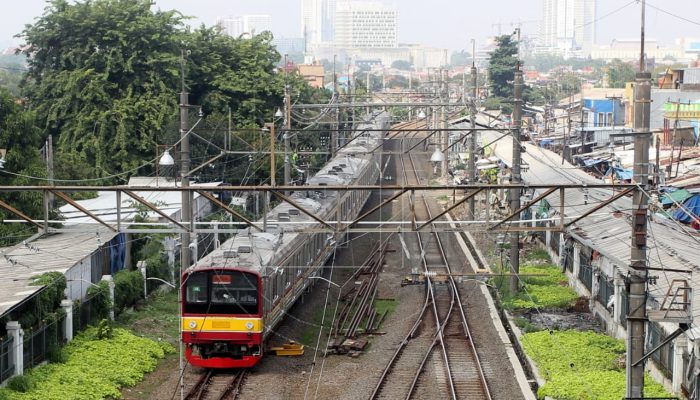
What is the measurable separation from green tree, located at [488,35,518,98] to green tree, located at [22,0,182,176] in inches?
1658

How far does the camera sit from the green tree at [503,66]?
74500 mm

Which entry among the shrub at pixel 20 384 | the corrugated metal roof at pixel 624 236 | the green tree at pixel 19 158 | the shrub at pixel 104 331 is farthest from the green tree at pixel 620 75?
the shrub at pixel 20 384

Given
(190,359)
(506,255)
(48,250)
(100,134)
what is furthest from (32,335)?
(100,134)

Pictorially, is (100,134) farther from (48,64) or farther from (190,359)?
(190,359)

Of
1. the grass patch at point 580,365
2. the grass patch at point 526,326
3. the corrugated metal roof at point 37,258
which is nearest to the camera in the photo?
the grass patch at point 580,365

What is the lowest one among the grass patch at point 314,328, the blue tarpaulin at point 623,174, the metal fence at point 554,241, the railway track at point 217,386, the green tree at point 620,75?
the grass patch at point 314,328

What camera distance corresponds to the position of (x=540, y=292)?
71.4ft

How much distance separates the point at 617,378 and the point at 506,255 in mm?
11945

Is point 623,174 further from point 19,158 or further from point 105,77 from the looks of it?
point 19,158

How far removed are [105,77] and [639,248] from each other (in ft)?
83.4

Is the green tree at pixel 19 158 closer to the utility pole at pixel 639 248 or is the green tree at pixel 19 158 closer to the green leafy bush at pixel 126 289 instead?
the green leafy bush at pixel 126 289

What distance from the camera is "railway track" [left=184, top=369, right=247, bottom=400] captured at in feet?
47.9

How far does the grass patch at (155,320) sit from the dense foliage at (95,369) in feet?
2.41

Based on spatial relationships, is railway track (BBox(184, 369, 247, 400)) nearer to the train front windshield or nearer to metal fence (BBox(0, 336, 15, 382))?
the train front windshield
